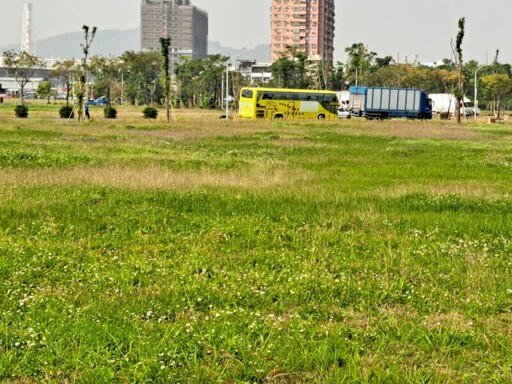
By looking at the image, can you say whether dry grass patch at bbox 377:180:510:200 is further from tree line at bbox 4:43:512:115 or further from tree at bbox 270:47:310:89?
tree at bbox 270:47:310:89

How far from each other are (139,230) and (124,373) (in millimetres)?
5742

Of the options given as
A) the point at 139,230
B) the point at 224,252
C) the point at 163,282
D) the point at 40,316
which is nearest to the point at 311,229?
the point at 224,252

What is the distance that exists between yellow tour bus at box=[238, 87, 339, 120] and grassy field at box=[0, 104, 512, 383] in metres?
54.6

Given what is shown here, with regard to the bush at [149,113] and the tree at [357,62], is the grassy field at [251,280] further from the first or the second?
the tree at [357,62]

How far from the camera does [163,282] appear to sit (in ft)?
26.6

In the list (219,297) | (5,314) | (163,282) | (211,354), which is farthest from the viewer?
(163,282)

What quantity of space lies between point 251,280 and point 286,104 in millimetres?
65672

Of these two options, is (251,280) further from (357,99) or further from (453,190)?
(357,99)

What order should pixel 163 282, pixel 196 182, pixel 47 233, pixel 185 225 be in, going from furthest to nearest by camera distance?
pixel 196 182 → pixel 185 225 → pixel 47 233 → pixel 163 282

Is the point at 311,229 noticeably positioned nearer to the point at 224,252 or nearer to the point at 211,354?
the point at 224,252

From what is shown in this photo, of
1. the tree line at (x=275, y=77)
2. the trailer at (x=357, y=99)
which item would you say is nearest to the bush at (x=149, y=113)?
Result: the trailer at (x=357, y=99)

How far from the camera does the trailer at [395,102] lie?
7781cm

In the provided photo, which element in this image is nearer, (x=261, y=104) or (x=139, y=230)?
(x=139, y=230)

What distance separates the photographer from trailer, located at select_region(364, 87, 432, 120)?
255 feet
